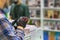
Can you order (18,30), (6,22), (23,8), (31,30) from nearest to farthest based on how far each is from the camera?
1. (6,22)
2. (18,30)
3. (31,30)
4. (23,8)

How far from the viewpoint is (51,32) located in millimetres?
4500

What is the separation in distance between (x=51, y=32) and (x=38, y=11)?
66 centimetres

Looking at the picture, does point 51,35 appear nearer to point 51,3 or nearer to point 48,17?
point 48,17

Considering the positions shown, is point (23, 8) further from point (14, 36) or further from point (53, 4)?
point (14, 36)

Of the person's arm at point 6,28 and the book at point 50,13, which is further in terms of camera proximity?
the book at point 50,13

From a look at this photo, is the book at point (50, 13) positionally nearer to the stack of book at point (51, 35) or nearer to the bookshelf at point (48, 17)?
the bookshelf at point (48, 17)

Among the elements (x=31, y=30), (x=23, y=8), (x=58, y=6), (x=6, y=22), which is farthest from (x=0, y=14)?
(x=58, y=6)

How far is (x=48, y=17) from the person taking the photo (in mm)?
4469

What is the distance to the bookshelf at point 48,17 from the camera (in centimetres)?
A: 439

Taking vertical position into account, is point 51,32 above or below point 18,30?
below

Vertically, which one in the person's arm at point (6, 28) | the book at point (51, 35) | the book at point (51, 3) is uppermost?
the person's arm at point (6, 28)

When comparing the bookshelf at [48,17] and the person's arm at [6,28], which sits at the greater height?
the person's arm at [6,28]

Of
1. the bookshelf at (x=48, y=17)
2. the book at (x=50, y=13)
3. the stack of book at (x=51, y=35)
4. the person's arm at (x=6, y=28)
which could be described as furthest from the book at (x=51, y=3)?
the person's arm at (x=6, y=28)

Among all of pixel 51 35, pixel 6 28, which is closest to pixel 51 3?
pixel 51 35
